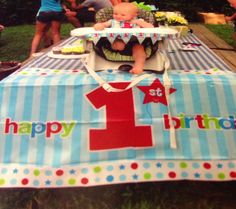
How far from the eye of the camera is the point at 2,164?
2.27m

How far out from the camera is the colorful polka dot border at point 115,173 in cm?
221

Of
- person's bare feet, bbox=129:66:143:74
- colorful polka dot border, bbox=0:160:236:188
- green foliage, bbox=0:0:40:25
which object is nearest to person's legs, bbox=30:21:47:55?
person's bare feet, bbox=129:66:143:74

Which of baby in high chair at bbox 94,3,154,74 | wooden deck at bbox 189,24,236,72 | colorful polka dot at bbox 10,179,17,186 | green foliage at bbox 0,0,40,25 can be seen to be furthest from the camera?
green foliage at bbox 0,0,40,25

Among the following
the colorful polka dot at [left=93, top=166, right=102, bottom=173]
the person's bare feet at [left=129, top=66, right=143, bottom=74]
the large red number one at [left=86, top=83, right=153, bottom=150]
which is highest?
the person's bare feet at [left=129, top=66, right=143, bottom=74]

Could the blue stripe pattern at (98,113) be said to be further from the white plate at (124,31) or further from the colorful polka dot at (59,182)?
the white plate at (124,31)

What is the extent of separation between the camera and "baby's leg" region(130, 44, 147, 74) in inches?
102

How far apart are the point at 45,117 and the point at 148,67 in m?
0.79

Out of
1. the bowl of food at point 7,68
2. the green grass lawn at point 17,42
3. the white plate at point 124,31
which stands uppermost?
the white plate at point 124,31

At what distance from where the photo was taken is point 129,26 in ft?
8.83

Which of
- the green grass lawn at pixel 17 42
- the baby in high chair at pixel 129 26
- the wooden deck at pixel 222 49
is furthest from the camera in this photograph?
the green grass lawn at pixel 17 42

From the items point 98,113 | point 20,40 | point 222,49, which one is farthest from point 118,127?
point 20,40

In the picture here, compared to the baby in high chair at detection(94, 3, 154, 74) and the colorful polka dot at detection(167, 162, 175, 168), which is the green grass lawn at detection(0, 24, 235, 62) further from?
the colorful polka dot at detection(167, 162, 175, 168)

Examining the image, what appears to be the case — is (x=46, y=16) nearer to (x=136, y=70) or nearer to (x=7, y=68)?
(x=7, y=68)

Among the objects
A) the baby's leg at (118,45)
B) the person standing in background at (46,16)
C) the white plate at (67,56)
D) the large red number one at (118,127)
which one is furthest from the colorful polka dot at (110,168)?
the person standing in background at (46,16)
